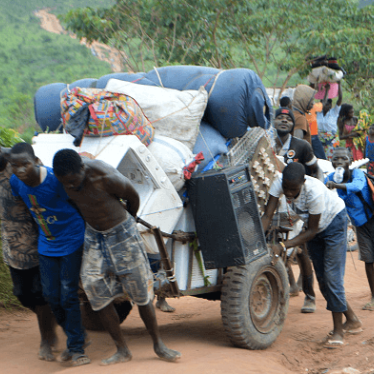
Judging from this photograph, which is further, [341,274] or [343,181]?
[343,181]

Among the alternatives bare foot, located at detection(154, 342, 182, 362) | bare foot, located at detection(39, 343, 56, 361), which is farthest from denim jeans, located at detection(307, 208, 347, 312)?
bare foot, located at detection(39, 343, 56, 361)

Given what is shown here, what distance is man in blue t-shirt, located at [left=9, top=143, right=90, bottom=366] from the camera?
13.6 feet

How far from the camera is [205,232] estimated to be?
477 cm

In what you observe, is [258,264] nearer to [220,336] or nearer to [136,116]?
[220,336]

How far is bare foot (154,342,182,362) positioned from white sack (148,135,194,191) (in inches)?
51.2

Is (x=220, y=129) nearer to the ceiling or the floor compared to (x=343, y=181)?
nearer to the ceiling

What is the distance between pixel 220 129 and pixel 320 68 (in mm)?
8736

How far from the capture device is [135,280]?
413 cm

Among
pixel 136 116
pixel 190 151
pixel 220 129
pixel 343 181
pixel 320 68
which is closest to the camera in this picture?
pixel 136 116

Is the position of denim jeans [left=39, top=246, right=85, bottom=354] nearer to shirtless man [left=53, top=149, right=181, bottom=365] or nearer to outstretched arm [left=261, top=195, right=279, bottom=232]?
shirtless man [left=53, top=149, right=181, bottom=365]

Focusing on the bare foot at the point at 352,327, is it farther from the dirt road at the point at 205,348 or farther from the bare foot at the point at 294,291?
the bare foot at the point at 294,291

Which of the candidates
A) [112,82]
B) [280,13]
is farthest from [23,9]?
[112,82]

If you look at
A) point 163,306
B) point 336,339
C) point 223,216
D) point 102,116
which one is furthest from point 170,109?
point 163,306

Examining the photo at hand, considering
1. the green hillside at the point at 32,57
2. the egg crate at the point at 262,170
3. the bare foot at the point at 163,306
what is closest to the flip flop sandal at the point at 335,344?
the egg crate at the point at 262,170
